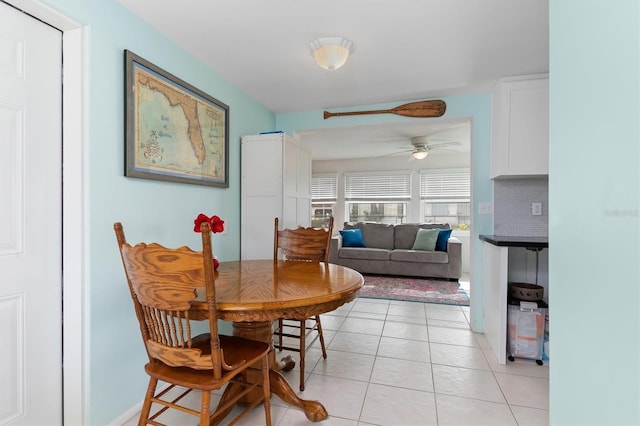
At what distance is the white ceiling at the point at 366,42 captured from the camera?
5.69ft

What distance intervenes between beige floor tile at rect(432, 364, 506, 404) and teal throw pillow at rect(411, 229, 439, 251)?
124 inches

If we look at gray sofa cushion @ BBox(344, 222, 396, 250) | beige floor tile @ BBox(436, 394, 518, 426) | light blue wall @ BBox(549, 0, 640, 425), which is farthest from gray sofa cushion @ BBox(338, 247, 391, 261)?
light blue wall @ BBox(549, 0, 640, 425)

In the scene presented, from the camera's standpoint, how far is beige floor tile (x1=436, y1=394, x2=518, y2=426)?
167cm

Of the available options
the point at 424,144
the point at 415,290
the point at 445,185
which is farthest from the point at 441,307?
the point at 445,185

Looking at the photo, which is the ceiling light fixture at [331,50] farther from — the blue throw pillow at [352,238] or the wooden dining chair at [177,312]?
the blue throw pillow at [352,238]

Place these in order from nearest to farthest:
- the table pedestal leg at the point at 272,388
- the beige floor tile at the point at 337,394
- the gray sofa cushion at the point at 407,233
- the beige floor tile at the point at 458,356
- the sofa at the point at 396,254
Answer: the table pedestal leg at the point at 272,388 < the beige floor tile at the point at 337,394 < the beige floor tile at the point at 458,356 < the sofa at the point at 396,254 < the gray sofa cushion at the point at 407,233

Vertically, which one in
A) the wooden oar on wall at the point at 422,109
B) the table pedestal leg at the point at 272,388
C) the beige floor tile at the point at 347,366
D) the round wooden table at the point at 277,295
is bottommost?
the beige floor tile at the point at 347,366

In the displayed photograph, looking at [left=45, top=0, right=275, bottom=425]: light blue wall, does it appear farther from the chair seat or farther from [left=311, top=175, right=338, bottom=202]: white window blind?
[left=311, top=175, right=338, bottom=202]: white window blind

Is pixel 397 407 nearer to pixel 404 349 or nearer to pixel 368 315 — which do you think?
pixel 404 349

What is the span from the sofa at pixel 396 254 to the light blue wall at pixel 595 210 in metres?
4.63

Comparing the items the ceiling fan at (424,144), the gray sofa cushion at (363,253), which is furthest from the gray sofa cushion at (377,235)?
the ceiling fan at (424,144)

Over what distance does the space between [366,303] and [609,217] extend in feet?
11.7

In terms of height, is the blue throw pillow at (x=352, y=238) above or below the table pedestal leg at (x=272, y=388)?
above

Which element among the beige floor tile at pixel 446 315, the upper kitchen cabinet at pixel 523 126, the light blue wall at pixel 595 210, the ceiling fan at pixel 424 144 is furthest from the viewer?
the ceiling fan at pixel 424 144
